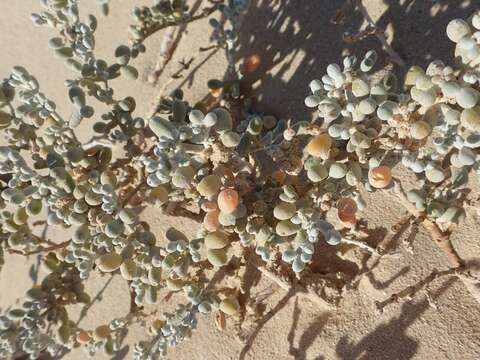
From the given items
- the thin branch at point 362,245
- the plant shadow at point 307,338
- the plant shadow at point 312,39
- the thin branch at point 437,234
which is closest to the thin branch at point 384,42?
the plant shadow at point 312,39

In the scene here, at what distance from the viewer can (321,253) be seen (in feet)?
5.73

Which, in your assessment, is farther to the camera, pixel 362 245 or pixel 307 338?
pixel 307 338

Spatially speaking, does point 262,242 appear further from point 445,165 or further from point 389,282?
point 445,165

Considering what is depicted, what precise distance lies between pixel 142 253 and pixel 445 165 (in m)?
0.98

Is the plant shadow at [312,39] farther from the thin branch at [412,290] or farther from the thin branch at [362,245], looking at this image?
the thin branch at [412,290]

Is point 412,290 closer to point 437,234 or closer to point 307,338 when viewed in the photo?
point 437,234

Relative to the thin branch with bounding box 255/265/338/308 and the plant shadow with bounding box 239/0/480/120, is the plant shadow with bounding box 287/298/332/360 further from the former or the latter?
the plant shadow with bounding box 239/0/480/120

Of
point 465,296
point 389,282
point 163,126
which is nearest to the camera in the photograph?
point 163,126

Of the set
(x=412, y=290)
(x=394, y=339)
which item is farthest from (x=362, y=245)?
(x=394, y=339)

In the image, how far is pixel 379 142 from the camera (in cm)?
126

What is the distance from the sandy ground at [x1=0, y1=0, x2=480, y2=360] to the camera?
4.93 feet

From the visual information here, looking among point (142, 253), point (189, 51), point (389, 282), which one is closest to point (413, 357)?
point (389, 282)

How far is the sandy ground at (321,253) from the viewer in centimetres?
150

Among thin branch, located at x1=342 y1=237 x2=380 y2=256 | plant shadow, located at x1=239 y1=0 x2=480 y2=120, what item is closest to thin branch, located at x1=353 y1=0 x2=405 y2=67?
plant shadow, located at x1=239 y1=0 x2=480 y2=120
